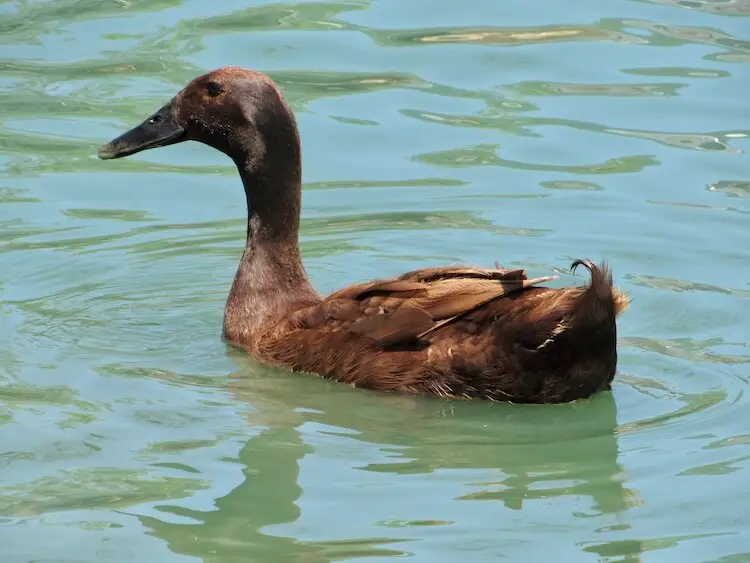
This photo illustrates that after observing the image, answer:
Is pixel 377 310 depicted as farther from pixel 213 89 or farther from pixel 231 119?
pixel 213 89

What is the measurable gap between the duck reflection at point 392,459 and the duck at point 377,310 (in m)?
0.12

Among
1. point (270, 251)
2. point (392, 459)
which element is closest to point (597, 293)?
point (392, 459)

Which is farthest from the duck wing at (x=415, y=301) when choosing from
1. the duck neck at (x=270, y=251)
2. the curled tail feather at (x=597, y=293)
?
the duck neck at (x=270, y=251)

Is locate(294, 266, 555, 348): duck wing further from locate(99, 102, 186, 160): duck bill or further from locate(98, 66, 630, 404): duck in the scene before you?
locate(99, 102, 186, 160): duck bill

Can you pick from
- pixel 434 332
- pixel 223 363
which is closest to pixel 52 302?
pixel 223 363

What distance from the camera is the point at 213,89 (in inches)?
379

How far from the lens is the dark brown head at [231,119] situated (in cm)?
950

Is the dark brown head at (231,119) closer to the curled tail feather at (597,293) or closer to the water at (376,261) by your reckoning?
the water at (376,261)

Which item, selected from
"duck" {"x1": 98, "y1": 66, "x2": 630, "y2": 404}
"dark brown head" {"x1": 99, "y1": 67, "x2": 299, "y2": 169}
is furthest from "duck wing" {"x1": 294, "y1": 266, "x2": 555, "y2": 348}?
"dark brown head" {"x1": 99, "y1": 67, "x2": 299, "y2": 169}

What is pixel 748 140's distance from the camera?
41.0 feet

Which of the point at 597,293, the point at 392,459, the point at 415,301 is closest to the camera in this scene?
the point at 392,459

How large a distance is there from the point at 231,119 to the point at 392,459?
8.92ft

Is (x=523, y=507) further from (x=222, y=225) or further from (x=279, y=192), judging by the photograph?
(x=222, y=225)

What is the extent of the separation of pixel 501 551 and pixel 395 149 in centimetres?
610
